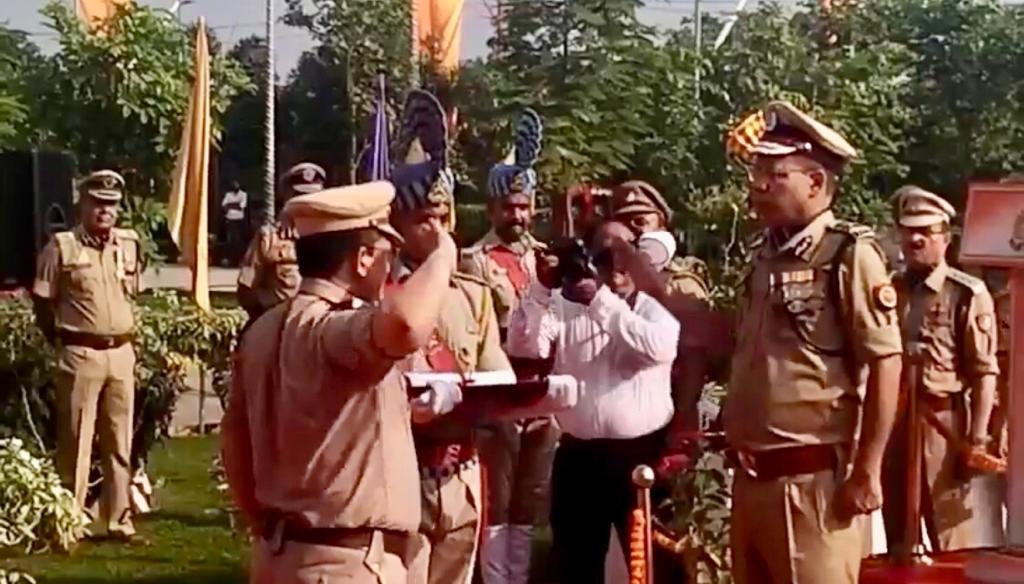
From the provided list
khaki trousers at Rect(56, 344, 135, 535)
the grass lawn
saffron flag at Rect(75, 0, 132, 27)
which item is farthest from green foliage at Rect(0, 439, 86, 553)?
saffron flag at Rect(75, 0, 132, 27)

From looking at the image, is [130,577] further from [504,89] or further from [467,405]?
[504,89]

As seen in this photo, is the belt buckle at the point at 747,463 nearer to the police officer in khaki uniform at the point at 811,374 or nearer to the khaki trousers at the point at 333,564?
the police officer in khaki uniform at the point at 811,374

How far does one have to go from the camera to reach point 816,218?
547 centimetres

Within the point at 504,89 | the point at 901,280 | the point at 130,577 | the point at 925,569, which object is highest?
the point at 504,89

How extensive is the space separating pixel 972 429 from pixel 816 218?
8.05ft

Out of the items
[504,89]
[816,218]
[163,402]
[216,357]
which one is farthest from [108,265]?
[504,89]

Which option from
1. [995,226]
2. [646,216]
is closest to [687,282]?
[646,216]

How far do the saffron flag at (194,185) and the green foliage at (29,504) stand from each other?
558cm

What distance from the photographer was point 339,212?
174 inches

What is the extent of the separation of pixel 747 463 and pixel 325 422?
1.54 meters

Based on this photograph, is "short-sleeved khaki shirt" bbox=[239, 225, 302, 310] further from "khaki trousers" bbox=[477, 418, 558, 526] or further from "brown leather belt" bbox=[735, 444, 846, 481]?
"brown leather belt" bbox=[735, 444, 846, 481]

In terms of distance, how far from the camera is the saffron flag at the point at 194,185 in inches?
547

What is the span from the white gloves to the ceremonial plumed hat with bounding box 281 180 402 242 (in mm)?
1065

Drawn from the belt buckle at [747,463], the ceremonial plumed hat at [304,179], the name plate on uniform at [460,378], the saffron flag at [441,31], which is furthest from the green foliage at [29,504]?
the saffron flag at [441,31]
